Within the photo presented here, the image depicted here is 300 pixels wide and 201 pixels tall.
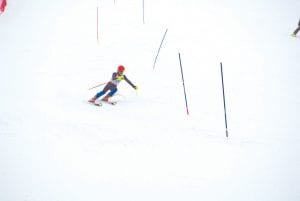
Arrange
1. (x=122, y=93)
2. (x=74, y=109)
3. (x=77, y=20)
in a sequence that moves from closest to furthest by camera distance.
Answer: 1. (x=74, y=109)
2. (x=122, y=93)
3. (x=77, y=20)

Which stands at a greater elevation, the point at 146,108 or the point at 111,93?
the point at 111,93

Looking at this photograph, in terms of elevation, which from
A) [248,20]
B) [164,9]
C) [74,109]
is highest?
[164,9]

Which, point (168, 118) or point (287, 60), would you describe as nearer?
point (168, 118)

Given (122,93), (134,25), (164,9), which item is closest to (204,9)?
(164,9)

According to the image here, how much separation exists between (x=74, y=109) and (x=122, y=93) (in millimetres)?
2313

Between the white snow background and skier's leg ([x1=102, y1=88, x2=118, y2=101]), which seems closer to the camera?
the white snow background

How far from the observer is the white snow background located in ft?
21.3

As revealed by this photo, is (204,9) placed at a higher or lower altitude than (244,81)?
higher

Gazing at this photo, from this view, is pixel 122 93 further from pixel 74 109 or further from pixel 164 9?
pixel 164 9

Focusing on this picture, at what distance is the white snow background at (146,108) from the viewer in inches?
256

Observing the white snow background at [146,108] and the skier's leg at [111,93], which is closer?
the white snow background at [146,108]

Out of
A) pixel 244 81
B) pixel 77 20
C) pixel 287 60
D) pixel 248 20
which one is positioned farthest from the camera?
pixel 248 20

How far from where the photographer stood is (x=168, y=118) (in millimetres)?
9305

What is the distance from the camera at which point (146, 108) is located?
389 inches
